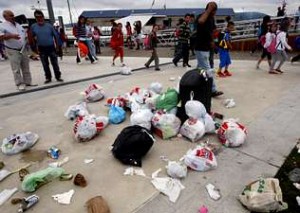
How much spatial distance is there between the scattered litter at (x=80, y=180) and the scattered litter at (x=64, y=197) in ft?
0.34

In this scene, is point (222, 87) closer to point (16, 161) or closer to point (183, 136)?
point (183, 136)

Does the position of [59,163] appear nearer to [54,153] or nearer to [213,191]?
[54,153]

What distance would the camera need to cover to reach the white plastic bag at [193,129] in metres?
3.26

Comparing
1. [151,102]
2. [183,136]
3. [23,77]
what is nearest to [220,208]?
[183,136]

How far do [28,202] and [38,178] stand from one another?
0.28m

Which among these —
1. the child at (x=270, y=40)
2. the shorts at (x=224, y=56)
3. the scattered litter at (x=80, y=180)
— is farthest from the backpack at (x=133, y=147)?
the child at (x=270, y=40)

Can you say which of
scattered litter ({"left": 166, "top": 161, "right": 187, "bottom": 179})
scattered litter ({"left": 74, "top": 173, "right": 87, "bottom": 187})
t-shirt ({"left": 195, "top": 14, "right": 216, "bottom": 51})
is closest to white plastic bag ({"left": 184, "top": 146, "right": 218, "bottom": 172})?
scattered litter ({"left": 166, "top": 161, "right": 187, "bottom": 179})

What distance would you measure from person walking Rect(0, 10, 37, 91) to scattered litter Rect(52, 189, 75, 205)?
4241 mm

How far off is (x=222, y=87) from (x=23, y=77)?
458cm

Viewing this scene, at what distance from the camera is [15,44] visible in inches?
219

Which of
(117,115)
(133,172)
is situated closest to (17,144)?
(117,115)

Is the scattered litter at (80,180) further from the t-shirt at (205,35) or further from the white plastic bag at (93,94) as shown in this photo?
the t-shirt at (205,35)

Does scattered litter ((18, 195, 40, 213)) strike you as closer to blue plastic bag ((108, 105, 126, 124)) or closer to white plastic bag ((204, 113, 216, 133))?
blue plastic bag ((108, 105, 126, 124))

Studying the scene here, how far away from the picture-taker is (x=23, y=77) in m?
6.23
